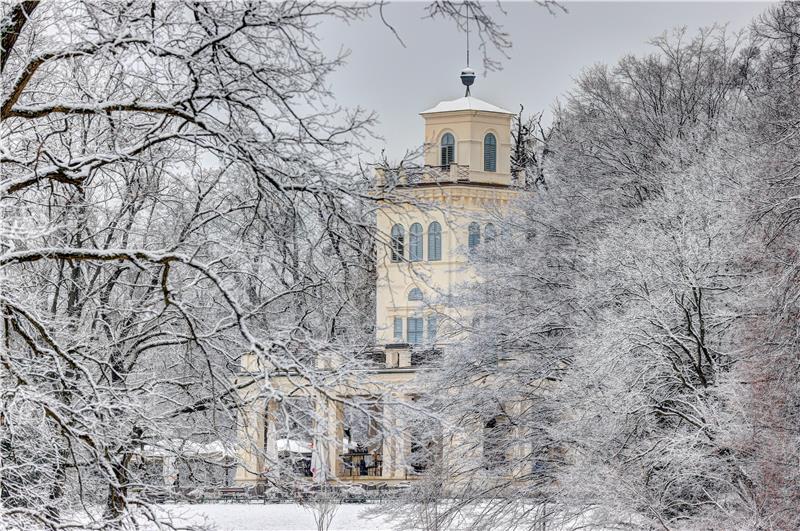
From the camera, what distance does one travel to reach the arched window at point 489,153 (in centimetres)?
5141

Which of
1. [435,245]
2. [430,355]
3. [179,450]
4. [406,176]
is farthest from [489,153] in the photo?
[406,176]

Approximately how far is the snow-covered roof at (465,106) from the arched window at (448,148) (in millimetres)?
992

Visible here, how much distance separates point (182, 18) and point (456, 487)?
23434mm

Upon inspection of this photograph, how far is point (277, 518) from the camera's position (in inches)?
1553

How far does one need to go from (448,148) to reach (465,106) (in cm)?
169

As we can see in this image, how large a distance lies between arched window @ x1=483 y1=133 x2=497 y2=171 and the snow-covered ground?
48.6 feet

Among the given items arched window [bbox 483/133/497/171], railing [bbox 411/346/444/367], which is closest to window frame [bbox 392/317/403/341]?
arched window [bbox 483/133/497/171]

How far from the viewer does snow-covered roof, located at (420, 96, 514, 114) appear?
167 ft

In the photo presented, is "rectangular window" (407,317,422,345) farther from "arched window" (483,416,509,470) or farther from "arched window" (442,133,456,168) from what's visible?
"arched window" (483,416,509,470)

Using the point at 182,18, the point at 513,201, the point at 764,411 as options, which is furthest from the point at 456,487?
the point at 182,18

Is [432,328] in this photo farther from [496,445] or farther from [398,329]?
[496,445]

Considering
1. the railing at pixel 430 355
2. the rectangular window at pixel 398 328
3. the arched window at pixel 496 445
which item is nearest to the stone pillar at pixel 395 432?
the arched window at pixel 496 445

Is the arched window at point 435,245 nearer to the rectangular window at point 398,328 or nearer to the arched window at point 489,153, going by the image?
the rectangular window at point 398,328

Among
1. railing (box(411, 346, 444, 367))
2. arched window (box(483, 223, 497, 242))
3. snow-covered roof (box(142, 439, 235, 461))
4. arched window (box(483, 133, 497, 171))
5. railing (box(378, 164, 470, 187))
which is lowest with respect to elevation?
snow-covered roof (box(142, 439, 235, 461))
